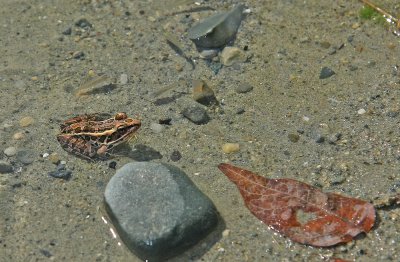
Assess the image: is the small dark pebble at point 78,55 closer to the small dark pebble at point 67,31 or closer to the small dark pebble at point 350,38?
the small dark pebble at point 67,31

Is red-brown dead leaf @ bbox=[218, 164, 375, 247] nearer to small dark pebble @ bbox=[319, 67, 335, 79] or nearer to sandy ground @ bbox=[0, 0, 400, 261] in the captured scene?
sandy ground @ bbox=[0, 0, 400, 261]

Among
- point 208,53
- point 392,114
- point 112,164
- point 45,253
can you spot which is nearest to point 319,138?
point 392,114

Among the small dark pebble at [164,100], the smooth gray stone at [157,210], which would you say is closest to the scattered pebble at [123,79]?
the small dark pebble at [164,100]

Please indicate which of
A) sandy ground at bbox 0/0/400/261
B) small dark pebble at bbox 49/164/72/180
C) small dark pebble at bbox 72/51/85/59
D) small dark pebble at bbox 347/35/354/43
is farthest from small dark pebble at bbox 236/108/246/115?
small dark pebble at bbox 72/51/85/59

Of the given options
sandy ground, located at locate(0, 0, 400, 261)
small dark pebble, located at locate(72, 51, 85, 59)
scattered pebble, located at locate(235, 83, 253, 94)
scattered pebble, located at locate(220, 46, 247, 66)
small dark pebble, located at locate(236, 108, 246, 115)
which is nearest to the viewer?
sandy ground, located at locate(0, 0, 400, 261)

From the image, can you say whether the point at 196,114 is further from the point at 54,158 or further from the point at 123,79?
the point at 54,158

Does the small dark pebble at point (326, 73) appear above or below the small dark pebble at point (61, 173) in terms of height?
above
